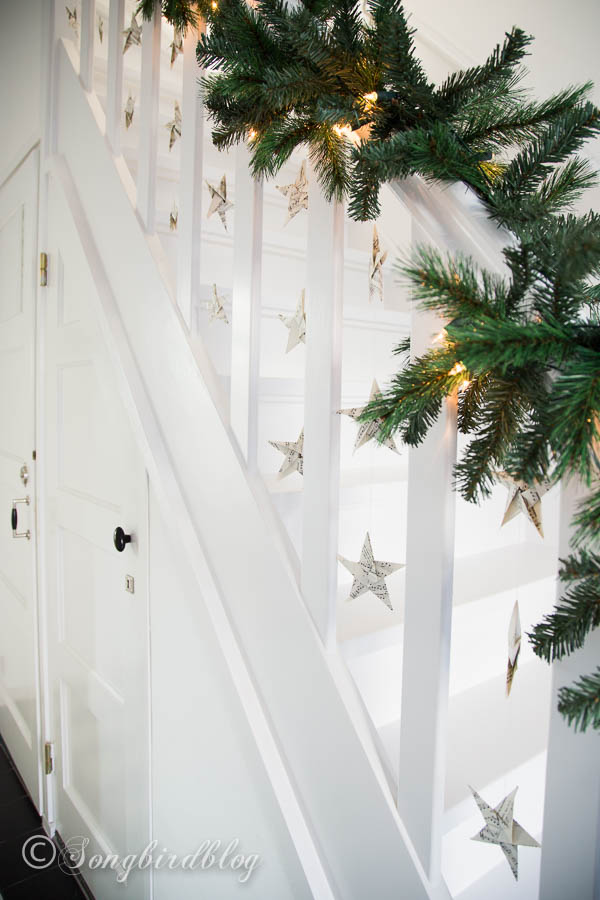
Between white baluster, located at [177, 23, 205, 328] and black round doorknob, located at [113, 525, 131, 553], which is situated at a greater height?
white baluster, located at [177, 23, 205, 328]

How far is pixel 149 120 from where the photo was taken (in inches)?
43.8

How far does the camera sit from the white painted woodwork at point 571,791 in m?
0.49

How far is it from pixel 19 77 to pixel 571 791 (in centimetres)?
226

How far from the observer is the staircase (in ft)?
2.12

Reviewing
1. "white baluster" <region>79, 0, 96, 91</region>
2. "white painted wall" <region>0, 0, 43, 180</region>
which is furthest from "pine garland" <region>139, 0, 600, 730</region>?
"white painted wall" <region>0, 0, 43, 180</region>

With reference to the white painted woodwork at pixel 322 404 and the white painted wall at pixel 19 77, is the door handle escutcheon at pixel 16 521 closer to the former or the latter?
the white painted wall at pixel 19 77

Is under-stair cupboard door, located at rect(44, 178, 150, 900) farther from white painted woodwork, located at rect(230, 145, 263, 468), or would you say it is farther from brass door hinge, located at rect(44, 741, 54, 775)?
white painted woodwork, located at rect(230, 145, 263, 468)

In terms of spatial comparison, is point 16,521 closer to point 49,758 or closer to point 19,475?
point 19,475

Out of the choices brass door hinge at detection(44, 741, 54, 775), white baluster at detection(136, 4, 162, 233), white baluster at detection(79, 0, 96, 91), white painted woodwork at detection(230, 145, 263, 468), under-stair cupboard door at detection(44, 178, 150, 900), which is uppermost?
white baluster at detection(79, 0, 96, 91)

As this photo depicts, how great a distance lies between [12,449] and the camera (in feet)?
6.62

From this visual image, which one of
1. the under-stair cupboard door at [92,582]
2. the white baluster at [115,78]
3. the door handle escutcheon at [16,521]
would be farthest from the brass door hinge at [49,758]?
the white baluster at [115,78]

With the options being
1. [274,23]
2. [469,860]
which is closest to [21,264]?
[274,23]

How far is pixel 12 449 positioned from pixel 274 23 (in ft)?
5.90

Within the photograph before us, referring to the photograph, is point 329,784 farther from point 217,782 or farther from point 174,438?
point 174,438
